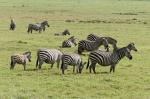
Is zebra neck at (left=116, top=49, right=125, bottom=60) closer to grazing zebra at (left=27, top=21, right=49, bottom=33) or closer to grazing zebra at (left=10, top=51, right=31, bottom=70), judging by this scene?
grazing zebra at (left=10, top=51, right=31, bottom=70)

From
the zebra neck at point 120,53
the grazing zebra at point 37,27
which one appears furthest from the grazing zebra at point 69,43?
the grazing zebra at point 37,27

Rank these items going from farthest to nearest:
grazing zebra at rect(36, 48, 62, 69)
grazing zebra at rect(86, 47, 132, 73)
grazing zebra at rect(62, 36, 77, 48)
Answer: grazing zebra at rect(62, 36, 77, 48)
grazing zebra at rect(36, 48, 62, 69)
grazing zebra at rect(86, 47, 132, 73)

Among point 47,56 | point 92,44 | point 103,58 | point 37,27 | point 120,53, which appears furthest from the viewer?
point 37,27

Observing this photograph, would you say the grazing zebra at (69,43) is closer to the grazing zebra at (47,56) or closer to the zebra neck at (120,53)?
the grazing zebra at (47,56)

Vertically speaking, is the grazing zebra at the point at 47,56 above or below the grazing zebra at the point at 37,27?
below

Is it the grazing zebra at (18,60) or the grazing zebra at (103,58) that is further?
the grazing zebra at (18,60)

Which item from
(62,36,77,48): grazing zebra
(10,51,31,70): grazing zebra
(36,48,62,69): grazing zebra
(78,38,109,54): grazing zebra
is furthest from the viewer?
(62,36,77,48): grazing zebra

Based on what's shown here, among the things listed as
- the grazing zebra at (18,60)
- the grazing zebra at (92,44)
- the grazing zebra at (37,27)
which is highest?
the grazing zebra at (37,27)

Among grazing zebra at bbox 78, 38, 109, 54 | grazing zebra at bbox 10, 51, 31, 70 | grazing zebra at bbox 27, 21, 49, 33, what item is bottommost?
grazing zebra at bbox 10, 51, 31, 70

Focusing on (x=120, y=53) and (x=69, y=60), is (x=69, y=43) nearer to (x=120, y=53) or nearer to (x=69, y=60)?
(x=120, y=53)

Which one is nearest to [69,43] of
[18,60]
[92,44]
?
[92,44]

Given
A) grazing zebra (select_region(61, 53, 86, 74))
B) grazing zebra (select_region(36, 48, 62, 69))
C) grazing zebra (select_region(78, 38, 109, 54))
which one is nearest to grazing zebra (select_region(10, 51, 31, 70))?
grazing zebra (select_region(36, 48, 62, 69))

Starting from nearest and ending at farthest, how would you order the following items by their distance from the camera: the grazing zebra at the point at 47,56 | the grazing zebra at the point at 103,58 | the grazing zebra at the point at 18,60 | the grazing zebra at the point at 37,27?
1. the grazing zebra at the point at 103,58
2. the grazing zebra at the point at 18,60
3. the grazing zebra at the point at 47,56
4. the grazing zebra at the point at 37,27

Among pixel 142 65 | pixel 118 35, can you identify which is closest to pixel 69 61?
pixel 142 65
